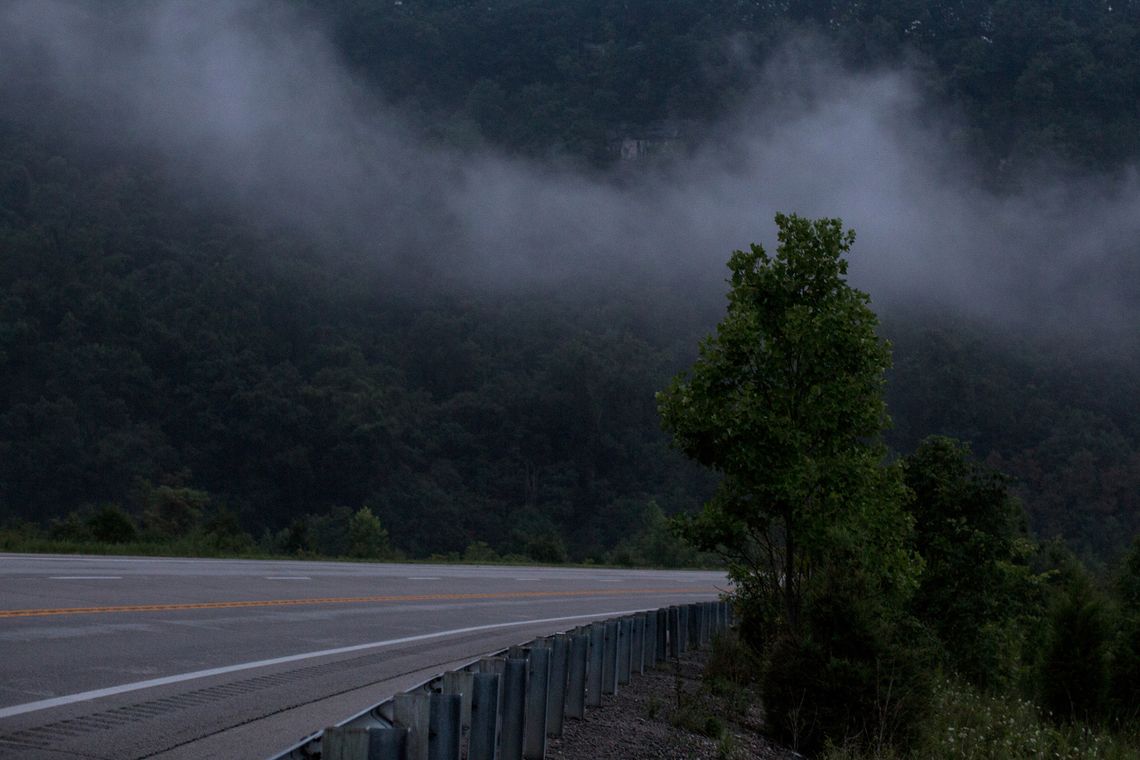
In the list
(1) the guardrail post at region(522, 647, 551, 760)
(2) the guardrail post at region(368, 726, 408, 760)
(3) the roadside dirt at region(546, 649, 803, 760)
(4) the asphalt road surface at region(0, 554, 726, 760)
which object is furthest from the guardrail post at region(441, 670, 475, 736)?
(3) the roadside dirt at region(546, 649, 803, 760)

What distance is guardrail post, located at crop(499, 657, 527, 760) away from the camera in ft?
22.1

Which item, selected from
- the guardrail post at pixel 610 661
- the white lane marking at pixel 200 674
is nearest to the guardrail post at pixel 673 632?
the white lane marking at pixel 200 674

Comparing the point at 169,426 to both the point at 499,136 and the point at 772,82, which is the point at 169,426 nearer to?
the point at 499,136

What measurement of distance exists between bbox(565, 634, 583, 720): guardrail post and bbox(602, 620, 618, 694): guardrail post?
1149mm

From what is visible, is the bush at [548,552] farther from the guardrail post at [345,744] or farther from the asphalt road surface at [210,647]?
the guardrail post at [345,744]

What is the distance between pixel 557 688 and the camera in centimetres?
831

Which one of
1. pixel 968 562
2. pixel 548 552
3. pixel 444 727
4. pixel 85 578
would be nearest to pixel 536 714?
pixel 444 727

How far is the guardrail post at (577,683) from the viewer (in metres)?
8.93

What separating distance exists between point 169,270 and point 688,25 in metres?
117

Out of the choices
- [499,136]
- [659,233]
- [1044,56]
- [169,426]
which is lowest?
[169,426]

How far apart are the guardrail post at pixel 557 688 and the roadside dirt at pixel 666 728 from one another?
10cm

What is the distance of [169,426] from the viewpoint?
81.1 meters

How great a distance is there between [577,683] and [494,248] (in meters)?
132

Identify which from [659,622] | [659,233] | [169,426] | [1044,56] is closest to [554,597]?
[659,622]
